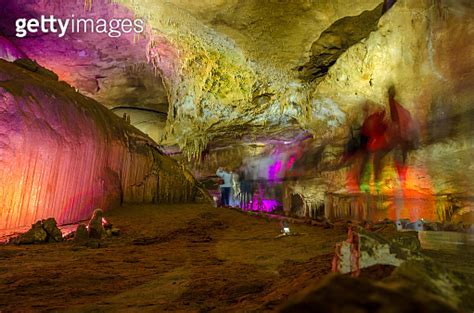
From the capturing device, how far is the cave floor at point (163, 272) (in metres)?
2.32

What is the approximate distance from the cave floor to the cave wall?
156 centimetres

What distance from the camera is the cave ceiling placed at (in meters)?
8.49

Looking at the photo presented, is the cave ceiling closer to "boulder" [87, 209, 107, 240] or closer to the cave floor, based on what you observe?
"boulder" [87, 209, 107, 240]

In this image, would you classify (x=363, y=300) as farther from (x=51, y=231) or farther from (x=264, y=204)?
(x=264, y=204)

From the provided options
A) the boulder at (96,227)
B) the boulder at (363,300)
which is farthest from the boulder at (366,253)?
the boulder at (96,227)

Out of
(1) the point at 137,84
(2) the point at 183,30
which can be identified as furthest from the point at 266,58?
(1) the point at 137,84

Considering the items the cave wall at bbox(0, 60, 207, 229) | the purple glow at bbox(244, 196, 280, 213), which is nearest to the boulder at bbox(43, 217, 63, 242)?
the cave wall at bbox(0, 60, 207, 229)

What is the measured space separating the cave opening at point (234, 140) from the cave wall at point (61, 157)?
39mm

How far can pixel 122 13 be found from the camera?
9328 mm

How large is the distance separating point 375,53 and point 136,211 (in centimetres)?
795

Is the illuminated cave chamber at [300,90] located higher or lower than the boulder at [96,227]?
higher

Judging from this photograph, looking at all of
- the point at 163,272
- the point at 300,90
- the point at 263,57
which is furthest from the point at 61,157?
the point at 300,90

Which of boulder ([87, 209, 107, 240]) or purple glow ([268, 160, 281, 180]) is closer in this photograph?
boulder ([87, 209, 107, 240])

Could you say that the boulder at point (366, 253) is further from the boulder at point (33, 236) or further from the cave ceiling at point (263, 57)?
the cave ceiling at point (263, 57)
